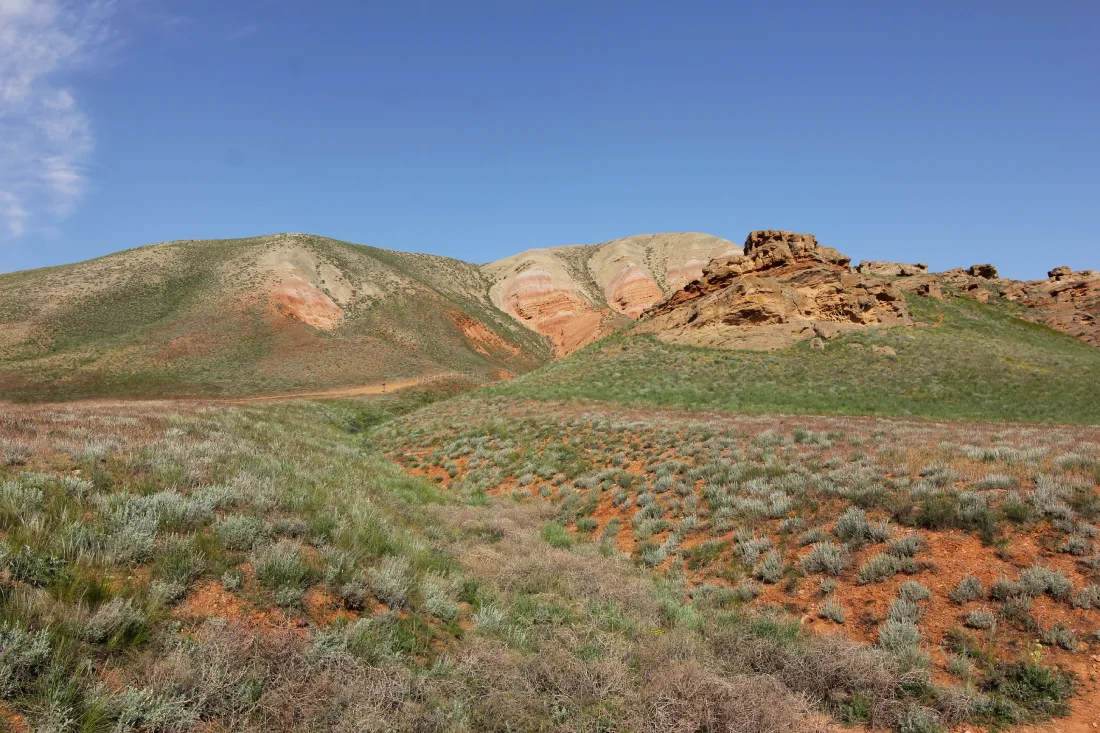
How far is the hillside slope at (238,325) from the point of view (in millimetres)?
43594

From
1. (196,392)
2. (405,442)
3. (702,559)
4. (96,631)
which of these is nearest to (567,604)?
(702,559)

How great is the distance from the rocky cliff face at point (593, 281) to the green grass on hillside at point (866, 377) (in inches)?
1540

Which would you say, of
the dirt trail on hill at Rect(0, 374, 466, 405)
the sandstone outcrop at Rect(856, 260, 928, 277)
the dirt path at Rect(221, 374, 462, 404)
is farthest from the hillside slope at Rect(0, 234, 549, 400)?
the sandstone outcrop at Rect(856, 260, 928, 277)

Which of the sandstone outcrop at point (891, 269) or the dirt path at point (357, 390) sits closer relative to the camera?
the dirt path at point (357, 390)

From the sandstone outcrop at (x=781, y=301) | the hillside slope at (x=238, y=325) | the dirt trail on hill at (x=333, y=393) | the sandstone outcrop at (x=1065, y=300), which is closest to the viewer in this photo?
the sandstone outcrop at (x=781, y=301)

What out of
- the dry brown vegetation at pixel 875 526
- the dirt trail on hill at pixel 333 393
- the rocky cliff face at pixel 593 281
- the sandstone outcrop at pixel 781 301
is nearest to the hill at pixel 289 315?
the rocky cliff face at pixel 593 281

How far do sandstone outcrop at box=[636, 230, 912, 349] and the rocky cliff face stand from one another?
1281 inches

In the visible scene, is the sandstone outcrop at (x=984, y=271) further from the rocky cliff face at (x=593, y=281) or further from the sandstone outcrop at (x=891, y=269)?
the rocky cliff face at (x=593, y=281)

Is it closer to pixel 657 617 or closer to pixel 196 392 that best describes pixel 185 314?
pixel 196 392

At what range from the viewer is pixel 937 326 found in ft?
121

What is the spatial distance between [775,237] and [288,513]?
4211 centimetres

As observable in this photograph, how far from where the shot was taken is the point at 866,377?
27.4 meters

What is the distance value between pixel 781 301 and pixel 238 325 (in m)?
55.5

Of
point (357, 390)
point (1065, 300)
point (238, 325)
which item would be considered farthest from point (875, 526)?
point (238, 325)
